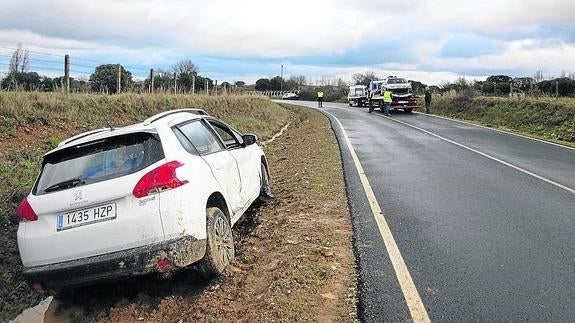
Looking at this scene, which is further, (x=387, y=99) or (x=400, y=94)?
(x=400, y=94)

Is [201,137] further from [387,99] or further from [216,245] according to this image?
[387,99]

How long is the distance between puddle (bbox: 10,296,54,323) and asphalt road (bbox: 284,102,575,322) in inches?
127

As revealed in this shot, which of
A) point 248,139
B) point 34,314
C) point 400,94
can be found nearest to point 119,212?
point 34,314

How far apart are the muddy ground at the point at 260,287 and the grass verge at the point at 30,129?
0.11 m

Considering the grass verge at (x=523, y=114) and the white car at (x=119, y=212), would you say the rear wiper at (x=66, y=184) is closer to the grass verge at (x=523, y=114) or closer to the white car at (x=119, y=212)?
the white car at (x=119, y=212)

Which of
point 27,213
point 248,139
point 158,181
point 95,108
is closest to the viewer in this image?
point 158,181

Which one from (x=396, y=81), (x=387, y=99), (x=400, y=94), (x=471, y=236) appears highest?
(x=396, y=81)

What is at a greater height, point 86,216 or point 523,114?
point 523,114

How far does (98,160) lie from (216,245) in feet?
4.57

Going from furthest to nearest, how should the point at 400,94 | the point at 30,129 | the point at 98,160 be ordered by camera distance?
the point at 400,94 → the point at 30,129 → the point at 98,160

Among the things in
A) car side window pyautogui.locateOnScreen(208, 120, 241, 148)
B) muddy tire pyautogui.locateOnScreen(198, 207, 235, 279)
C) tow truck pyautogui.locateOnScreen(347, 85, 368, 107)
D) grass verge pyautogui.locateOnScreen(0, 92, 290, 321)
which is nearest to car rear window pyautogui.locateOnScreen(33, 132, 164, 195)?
muddy tire pyautogui.locateOnScreen(198, 207, 235, 279)

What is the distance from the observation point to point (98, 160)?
16.5 ft

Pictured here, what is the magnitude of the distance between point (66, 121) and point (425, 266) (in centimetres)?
1083

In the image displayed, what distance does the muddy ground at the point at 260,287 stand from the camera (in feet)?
14.8
